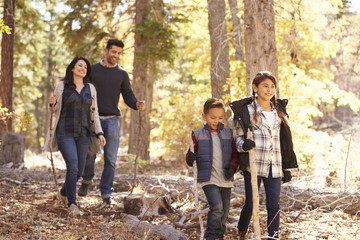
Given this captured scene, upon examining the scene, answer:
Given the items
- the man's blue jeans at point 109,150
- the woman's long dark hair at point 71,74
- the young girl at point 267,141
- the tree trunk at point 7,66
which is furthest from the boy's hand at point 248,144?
the tree trunk at point 7,66

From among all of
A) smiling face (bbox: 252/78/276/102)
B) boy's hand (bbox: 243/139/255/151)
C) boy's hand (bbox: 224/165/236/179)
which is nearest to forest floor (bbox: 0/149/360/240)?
boy's hand (bbox: 224/165/236/179)

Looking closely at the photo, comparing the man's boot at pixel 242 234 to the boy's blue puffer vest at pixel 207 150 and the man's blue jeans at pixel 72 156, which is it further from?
the man's blue jeans at pixel 72 156

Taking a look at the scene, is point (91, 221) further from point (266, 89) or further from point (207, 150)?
point (266, 89)

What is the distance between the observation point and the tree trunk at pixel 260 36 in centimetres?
590

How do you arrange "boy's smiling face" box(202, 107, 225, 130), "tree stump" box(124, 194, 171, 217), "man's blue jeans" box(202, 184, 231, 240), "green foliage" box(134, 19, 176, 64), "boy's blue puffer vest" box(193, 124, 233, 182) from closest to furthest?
"man's blue jeans" box(202, 184, 231, 240)
"boy's blue puffer vest" box(193, 124, 233, 182)
"boy's smiling face" box(202, 107, 225, 130)
"tree stump" box(124, 194, 171, 217)
"green foliage" box(134, 19, 176, 64)

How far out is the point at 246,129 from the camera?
13.7 ft

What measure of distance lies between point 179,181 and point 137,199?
1.58 m

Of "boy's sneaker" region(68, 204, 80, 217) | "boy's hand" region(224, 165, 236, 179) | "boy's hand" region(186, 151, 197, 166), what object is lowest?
"boy's sneaker" region(68, 204, 80, 217)

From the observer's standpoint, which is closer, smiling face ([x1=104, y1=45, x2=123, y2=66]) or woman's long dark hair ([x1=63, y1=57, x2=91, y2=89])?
woman's long dark hair ([x1=63, y1=57, x2=91, y2=89])

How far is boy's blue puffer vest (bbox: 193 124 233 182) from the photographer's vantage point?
4.15 meters

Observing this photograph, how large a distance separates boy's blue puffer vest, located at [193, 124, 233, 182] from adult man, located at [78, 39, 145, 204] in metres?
1.91

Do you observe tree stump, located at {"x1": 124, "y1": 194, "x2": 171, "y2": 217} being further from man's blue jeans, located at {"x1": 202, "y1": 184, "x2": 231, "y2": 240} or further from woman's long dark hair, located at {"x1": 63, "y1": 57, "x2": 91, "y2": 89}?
woman's long dark hair, located at {"x1": 63, "y1": 57, "x2": 91, "y2": 89}

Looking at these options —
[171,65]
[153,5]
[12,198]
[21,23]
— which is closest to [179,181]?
[12,198]

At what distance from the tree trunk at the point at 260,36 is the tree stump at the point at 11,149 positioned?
6.58m
